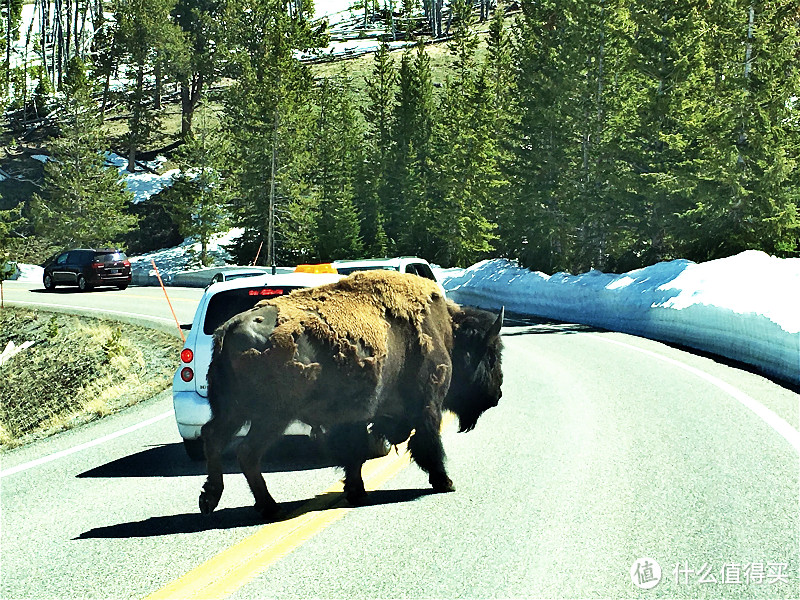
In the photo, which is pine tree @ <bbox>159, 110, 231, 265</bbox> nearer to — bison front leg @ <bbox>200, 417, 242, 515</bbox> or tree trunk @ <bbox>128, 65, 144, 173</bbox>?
tree trunk @ <bbox>128, 65, 144, 173</bbox>

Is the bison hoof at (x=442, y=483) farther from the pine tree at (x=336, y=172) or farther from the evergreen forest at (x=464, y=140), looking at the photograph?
the pine tree at (x=336, y=172)

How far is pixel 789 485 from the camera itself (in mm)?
6844

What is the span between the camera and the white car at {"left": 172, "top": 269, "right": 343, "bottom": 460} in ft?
26.8

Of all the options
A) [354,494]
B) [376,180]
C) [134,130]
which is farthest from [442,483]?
[134,130]

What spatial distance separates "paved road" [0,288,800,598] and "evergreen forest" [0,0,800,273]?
28.6 metres

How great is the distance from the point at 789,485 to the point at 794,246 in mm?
32789

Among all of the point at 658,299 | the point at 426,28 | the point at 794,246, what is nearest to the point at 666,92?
the point at 794,246

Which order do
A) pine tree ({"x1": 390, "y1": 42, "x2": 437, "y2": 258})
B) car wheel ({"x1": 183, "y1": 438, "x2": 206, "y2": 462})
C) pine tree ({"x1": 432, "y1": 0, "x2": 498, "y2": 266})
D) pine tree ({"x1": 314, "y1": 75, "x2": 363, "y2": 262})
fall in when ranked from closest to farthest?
car wheel ({"x1": 183, "y1": 438, "x2": 206, "y2": 462}) < pine tree ({"x1": 432, "y1": 0, "x2": 498, "y2": 266}) < pine tree ({"x1": 314, "y1": 75, "x2": 363, "y2": 262}) < pine tree ({"x1": 390, "y1": 42, "x2": 437, "y2": 258})

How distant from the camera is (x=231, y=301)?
848cm

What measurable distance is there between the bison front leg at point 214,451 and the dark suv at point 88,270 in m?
39.3

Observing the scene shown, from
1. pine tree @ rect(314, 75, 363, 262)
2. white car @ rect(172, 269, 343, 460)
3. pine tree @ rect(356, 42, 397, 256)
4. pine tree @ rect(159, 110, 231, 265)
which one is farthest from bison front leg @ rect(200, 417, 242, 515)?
pine tree @ rect(159, 110, 231, 265)

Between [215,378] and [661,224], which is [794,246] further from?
[215,378]

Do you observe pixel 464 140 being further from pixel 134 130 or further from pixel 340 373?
pixel 340 373

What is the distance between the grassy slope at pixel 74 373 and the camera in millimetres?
13086
